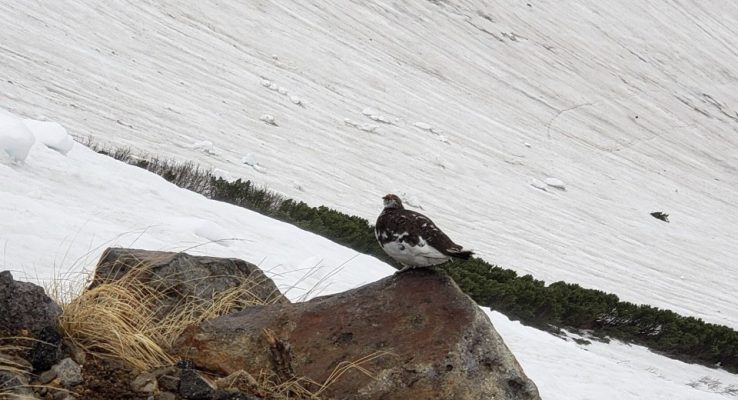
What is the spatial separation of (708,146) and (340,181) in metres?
27.3

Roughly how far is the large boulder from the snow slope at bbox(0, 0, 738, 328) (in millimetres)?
10851

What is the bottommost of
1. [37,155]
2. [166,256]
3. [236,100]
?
[236,100]

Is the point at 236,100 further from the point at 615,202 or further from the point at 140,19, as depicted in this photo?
the point at 615,202

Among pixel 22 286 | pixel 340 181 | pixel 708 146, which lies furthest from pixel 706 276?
pixel 22 286

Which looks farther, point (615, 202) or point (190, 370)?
point (615, 202)

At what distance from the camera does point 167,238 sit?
8758 mm

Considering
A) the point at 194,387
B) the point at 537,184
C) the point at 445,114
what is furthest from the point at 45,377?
the point at 445,114

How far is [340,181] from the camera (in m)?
21.5

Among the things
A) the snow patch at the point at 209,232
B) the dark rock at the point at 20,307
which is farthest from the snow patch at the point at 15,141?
the dark rock at the point at 20,307

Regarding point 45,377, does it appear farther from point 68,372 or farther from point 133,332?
point 133,332

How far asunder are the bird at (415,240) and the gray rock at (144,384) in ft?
5.48

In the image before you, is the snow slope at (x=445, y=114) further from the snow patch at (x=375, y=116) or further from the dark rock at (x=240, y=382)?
the dark rock at (x=240, y=382)

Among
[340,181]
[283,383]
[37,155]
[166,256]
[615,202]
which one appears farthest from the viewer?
[615,202]

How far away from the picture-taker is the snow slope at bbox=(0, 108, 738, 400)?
7.36 meters
